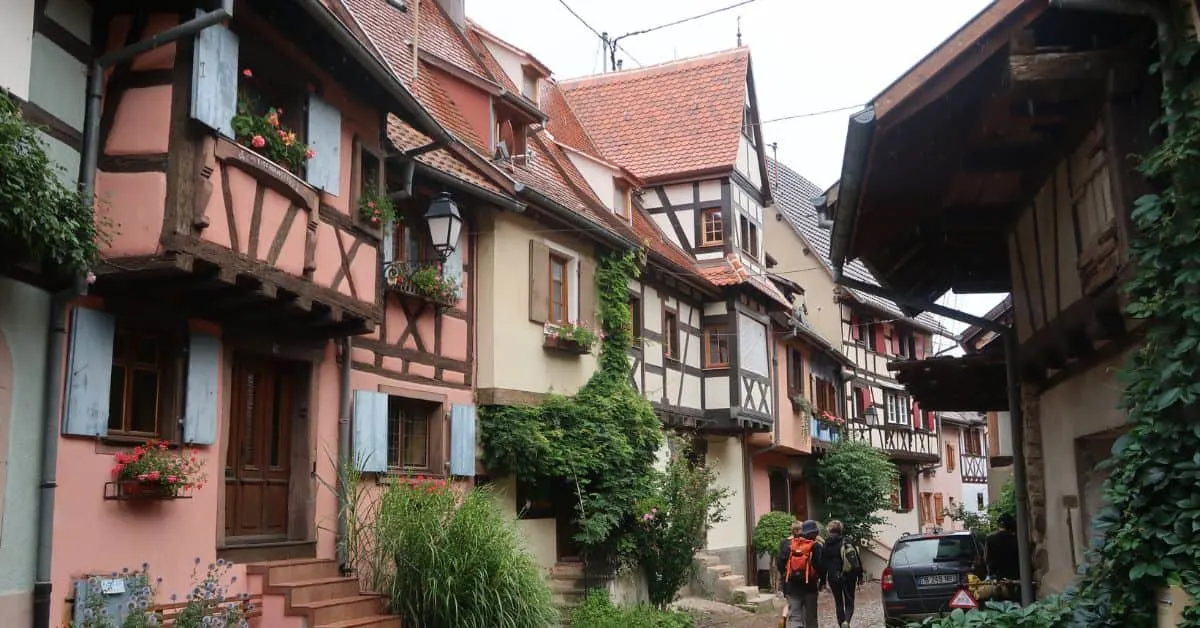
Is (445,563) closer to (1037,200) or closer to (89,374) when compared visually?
(89,374)

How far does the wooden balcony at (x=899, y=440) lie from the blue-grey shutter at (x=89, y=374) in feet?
81.5

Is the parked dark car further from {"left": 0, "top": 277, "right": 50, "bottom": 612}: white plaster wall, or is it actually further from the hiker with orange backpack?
{"left": 0, "top": 277, "right": 50, "bottom": 612}: white plaster wall

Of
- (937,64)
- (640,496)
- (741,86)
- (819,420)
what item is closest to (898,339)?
(819,420)

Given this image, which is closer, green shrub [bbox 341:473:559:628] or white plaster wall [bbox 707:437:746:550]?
green shrub [bbox 341:473:559:628]

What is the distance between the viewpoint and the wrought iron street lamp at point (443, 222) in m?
12.7

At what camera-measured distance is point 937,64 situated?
6809mm

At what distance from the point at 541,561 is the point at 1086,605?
10700 mm

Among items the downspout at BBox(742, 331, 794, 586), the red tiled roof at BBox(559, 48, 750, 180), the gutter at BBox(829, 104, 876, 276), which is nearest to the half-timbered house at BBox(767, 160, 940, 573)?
the downspout at BBox(742, 331, 794, 586)

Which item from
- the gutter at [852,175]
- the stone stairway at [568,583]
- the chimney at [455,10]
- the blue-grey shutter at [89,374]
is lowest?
the stone stairway at [568,583]

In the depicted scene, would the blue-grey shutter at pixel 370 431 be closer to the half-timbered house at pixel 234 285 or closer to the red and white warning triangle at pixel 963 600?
the half-timbered house at pixel 234 285

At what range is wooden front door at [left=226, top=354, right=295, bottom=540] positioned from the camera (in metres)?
10.5

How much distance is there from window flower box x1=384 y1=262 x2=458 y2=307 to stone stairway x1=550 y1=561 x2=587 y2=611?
179 inches

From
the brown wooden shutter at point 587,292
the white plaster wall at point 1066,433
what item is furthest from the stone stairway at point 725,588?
the white plaster wall at point 1066,433

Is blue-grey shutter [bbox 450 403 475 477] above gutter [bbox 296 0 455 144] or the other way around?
the other way around
